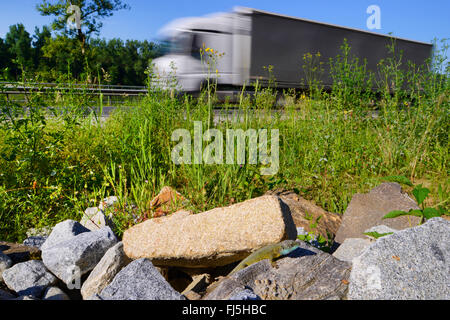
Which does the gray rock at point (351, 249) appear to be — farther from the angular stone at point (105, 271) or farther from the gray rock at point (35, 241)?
the gray rock at point (35, 241)

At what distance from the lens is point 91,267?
2.41m

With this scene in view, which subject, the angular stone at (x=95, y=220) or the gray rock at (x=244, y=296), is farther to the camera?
the angular stone at (x=95, y=220)

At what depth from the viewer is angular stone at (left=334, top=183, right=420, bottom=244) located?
299cm

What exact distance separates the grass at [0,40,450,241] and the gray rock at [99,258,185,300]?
46.5 inches

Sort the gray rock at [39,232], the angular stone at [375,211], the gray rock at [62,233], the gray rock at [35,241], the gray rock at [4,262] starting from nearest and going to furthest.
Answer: the gray rock at [4,262] → the gray rock at [62,233] → the gray rock at [35,241] → the angular stone at [375,211] → the gray rock at [39,232]

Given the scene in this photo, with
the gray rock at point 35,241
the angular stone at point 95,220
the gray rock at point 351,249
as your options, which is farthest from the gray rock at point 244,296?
the gray rock at point 35,241

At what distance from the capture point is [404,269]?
1.68 meters

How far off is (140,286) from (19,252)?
4.56ft

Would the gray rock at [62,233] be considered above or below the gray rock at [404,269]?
below

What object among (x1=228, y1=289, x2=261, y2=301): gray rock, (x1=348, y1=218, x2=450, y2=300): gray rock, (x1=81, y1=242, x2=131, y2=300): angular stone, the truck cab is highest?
the truck cab

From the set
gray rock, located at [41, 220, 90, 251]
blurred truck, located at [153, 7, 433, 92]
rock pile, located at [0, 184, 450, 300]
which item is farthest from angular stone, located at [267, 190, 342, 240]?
blurred truck, located at [153, 7, 433, 92]

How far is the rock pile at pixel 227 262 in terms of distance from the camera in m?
1.69

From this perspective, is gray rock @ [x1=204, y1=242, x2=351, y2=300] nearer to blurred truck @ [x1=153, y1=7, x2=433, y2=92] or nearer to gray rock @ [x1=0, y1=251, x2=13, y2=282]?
gray rock @ [x1=0, y1=251, x2=13, y2=282]
